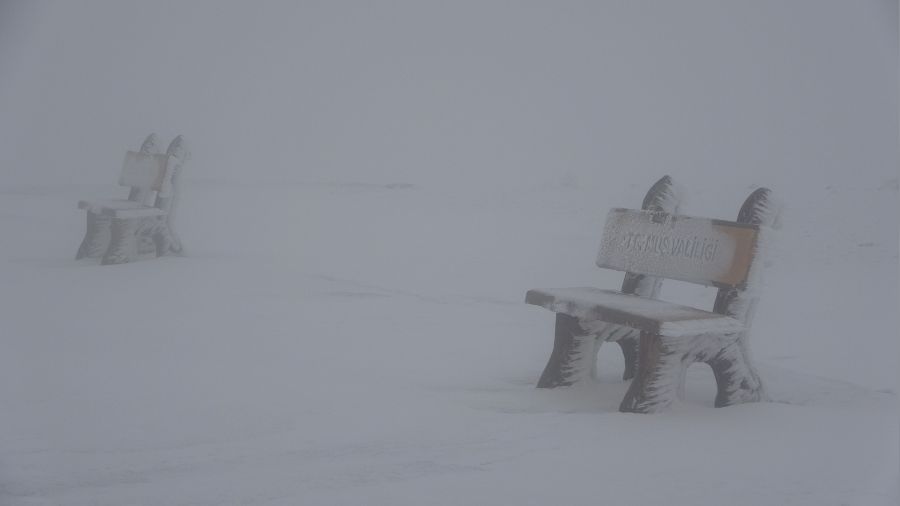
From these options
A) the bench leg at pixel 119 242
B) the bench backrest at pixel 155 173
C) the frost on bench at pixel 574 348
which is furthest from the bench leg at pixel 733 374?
the bench backrest at pixel 155 173

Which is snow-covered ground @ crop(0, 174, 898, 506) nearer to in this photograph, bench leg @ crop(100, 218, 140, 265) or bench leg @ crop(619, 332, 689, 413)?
bench leg @ crop(619, 332, 689, 413)

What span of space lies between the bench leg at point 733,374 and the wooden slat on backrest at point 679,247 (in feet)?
0.75

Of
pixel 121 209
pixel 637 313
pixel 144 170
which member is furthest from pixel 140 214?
pixel 637 313

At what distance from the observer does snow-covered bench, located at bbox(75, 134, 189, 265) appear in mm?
5340

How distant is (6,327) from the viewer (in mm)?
3459

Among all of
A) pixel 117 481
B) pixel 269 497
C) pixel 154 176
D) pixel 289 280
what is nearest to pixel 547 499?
pixel 269 497

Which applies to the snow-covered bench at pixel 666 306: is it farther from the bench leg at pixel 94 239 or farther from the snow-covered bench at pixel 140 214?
the bench leg at pixel 94 239

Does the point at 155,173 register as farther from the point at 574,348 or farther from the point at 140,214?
the point at 574,348

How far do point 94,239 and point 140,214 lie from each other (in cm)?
51

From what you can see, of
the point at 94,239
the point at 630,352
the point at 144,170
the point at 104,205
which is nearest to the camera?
the point at 630,352

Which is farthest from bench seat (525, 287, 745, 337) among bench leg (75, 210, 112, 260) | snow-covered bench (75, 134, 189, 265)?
bench leg (75, 210, 112, 260)

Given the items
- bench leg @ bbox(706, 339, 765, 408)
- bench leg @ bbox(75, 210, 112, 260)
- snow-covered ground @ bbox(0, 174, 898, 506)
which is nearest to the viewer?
snow-covered ground @ bbox(0, 174, 898, 506)

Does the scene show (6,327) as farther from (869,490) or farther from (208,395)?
(869,490)

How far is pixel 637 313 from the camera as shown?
7.36 feet
